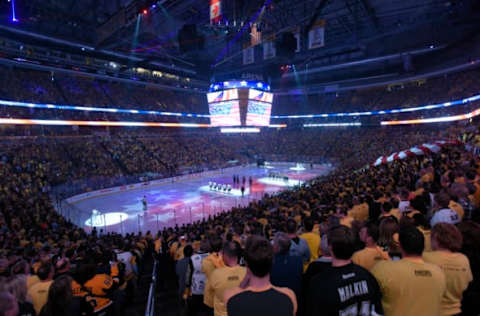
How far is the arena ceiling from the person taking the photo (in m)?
21.1

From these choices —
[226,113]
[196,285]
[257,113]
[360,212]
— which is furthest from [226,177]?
[196,285]

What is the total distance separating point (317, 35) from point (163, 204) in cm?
1840

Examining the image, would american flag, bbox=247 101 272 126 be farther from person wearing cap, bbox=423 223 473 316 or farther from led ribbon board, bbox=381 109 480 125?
person wearing cap, bbox=423 223 473 316

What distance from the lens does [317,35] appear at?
19.2 metres

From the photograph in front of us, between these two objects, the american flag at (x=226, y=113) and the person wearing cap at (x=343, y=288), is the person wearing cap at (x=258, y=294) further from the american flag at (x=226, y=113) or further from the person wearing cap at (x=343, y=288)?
the american flag at (x=226, y=113)

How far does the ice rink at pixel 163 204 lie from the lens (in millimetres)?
17984

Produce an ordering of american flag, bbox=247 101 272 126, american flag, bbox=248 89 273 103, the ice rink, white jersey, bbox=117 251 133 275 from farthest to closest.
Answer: american flag, bbox=247 101 272 126, american flag, bbox=248 89 273 103, the ice rink, white jersey, bbox=117 251 133 275

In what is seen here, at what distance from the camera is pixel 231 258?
3.08 m

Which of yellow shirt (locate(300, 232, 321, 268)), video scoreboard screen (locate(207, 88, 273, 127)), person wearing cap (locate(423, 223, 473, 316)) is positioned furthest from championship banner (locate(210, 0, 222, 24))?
video scoreboard screen (locate(207, 88, 273, 127))

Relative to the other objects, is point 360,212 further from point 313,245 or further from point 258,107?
point 258,107

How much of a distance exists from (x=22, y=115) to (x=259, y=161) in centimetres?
3448

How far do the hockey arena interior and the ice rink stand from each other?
258mm

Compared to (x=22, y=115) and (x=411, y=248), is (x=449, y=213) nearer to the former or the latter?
(x=411, y=248)

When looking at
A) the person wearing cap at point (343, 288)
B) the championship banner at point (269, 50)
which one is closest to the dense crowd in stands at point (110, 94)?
the championship banner at point (269, 50)
